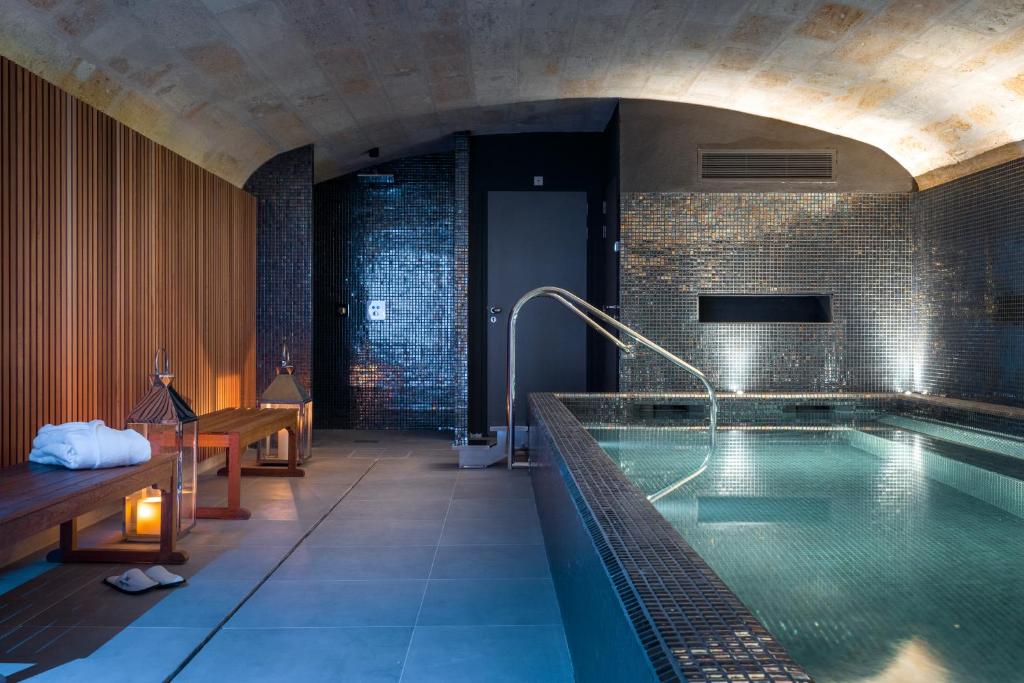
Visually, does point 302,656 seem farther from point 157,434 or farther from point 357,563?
point 157,434

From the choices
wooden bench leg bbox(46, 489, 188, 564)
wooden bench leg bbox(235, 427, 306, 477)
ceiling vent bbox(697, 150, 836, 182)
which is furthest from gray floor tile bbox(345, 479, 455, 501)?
ceiling vent bbox(697, 150, 836, 182)

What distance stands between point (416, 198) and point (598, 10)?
3.71 m

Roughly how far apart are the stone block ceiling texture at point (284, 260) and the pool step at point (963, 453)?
4256mm

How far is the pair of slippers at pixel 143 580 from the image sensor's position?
2738 millimetres

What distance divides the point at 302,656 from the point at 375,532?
55.8 inches

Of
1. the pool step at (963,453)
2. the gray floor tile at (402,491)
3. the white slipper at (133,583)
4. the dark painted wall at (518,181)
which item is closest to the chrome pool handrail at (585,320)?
the gray floor tile at (402,491)

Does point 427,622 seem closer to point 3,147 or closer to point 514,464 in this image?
point 3,147

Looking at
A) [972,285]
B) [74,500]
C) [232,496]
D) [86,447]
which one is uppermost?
[972,285]

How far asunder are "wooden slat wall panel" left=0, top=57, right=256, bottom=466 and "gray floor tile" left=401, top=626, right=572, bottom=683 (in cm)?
207

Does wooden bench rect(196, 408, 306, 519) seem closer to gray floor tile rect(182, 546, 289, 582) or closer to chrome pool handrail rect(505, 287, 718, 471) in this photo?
gray floor tile rect(182, 546, 289, 582)

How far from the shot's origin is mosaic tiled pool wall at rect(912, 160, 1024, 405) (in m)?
5.03

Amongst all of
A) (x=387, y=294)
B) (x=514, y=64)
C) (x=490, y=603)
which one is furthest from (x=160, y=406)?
(x=387, y=294)

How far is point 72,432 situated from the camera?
2.81 metres

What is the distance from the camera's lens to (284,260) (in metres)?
6.61
